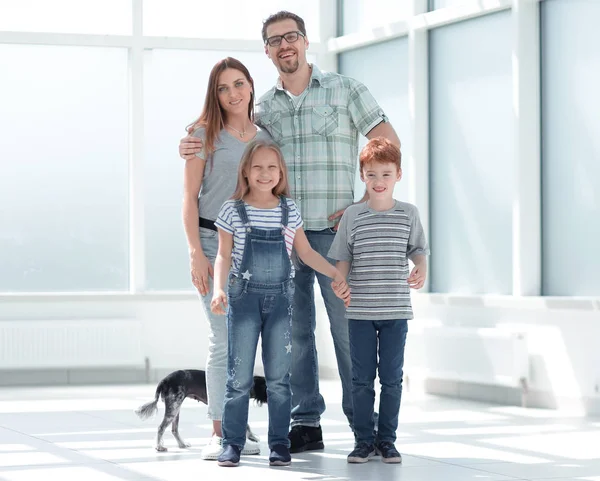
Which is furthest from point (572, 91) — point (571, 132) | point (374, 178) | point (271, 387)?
point (271, 387)

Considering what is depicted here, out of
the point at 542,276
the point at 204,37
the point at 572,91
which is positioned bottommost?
the point at 542,276

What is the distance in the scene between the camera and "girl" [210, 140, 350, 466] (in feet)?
12.7

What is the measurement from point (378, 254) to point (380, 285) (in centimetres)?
11

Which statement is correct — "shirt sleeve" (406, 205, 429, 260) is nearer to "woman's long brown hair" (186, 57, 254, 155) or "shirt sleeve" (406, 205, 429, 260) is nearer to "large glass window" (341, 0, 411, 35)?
"woman's long brown hair" (186, 57, 254, 155)

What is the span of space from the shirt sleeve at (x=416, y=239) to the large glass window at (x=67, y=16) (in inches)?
170

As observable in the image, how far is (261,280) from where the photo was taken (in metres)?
3.86

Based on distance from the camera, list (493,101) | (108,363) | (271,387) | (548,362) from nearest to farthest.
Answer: (271,387) < (548,362) < (493,101) < (108,363)

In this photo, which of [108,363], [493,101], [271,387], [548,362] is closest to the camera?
[271,387]

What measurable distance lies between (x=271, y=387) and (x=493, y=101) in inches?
123

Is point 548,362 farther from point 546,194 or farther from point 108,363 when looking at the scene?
point 108,363

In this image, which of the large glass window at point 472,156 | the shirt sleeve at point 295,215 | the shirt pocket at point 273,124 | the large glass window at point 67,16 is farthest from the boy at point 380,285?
the large glass window at point 67,16

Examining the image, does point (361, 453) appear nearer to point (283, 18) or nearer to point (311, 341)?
point (311, 341)

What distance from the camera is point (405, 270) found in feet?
13.1

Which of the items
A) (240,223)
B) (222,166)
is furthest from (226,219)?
(222,166)
